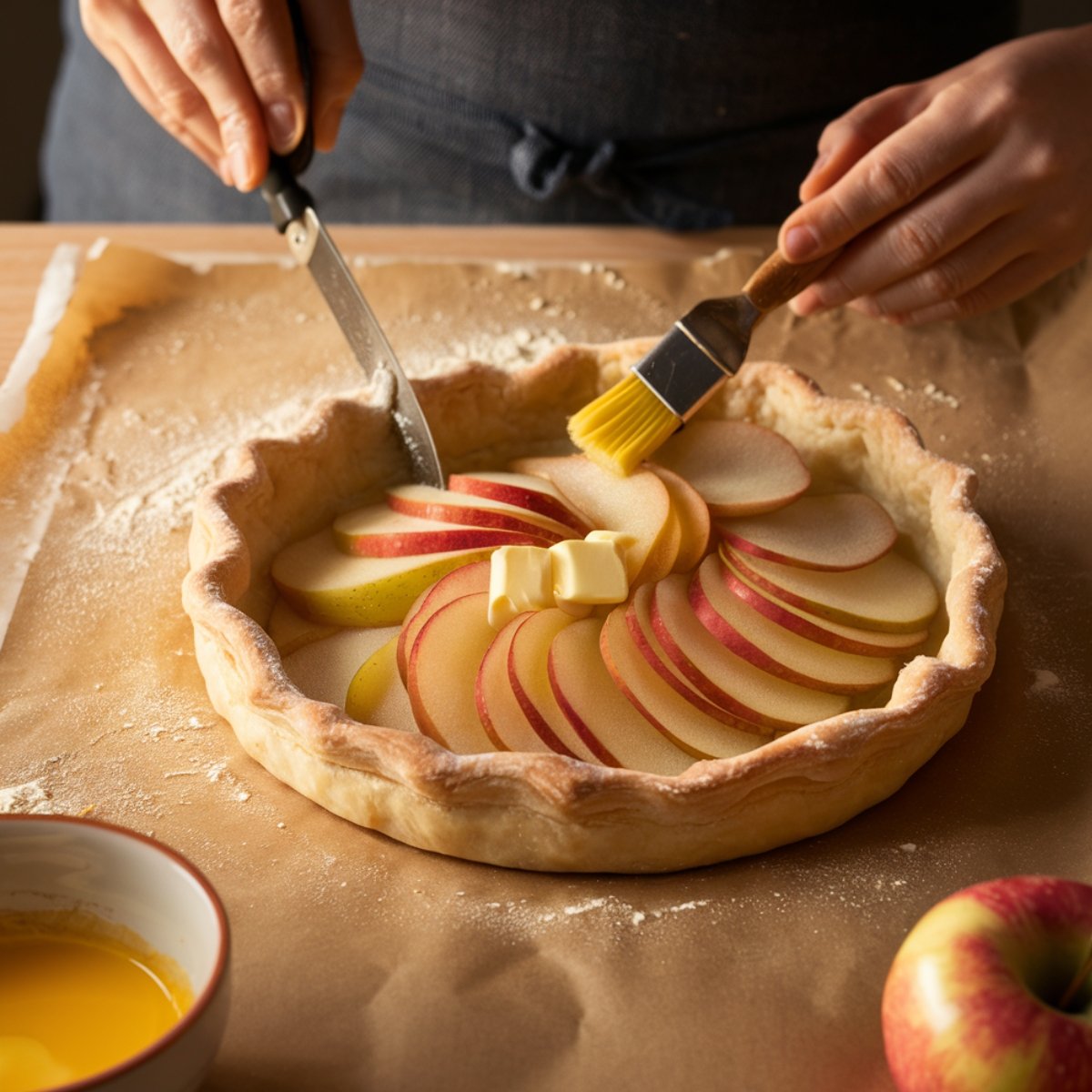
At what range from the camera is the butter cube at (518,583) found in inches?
97.4

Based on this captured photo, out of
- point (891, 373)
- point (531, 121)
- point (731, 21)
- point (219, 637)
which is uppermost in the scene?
point (731, 21)

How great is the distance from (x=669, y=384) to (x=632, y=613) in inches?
24.1

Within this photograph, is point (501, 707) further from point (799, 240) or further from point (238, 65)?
point (238, 65)

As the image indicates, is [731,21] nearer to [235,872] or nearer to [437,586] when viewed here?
[437,586]

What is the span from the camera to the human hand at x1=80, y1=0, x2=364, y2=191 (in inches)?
117

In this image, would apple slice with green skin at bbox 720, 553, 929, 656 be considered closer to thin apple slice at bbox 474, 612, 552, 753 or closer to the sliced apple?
thin apple slice at bbox 474, 612, 552, 753

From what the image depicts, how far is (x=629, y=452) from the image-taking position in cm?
287

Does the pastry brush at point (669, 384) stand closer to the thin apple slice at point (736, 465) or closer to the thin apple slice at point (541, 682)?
the thin apple slice at point (736, 465)

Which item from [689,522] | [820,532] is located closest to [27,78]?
[689,522]

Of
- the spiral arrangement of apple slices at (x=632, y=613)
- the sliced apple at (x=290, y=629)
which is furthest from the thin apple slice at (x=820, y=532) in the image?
the sliced apple at (x=290, y=629)

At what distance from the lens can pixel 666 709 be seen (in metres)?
2.38

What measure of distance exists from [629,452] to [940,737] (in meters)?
0.89

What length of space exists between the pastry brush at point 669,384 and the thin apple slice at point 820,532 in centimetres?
25

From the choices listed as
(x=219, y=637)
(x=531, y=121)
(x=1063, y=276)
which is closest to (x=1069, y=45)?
(x=1063, y=276)
